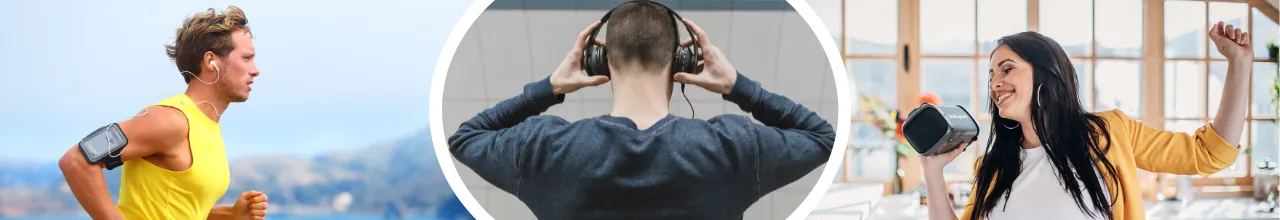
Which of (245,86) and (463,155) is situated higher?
(245,86)

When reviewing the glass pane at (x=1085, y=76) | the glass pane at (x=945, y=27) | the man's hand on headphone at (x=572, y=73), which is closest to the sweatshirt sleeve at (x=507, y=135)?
the man's hand on headphone at (x=572, y=73)

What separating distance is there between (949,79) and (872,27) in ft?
1.05

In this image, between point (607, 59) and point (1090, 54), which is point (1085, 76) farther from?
point (607, 59)

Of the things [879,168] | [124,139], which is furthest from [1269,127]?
[124,139]

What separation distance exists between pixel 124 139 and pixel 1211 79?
291cm

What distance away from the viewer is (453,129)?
1.54 m

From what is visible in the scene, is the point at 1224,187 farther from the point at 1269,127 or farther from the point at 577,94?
the point at 577,94

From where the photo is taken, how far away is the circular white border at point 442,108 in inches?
60.3

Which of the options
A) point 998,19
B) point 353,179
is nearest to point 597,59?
point 998,19

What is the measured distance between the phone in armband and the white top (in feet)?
4.85

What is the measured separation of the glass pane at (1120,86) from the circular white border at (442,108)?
169 cm

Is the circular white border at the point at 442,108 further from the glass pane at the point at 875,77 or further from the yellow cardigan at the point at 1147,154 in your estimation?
the glass pane at the point at 875,77

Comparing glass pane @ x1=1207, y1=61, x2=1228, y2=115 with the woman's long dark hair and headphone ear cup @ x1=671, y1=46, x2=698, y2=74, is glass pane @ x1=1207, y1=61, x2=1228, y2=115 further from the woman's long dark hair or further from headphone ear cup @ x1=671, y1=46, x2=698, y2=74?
headphone ear cup @ x1=671, y1=46, x2=698, y2=74

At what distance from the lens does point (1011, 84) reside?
1612 mm
